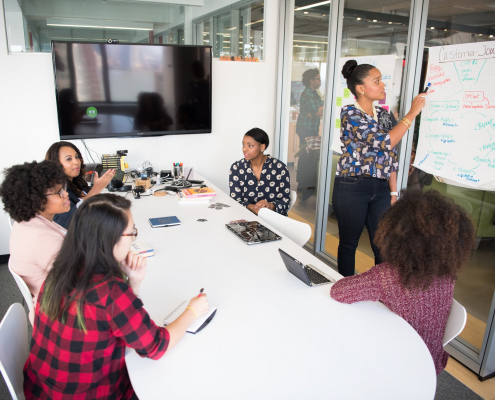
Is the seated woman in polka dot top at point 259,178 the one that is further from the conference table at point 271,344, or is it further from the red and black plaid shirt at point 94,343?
the red and black plaid shirt at point 94,343

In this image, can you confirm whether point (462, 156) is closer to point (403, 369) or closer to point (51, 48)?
point (403, 369)

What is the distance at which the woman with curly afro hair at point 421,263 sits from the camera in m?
1.32

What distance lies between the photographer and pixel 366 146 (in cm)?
244

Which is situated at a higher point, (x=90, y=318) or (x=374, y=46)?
(x=374, y=46)

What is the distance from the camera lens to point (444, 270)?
4.41ft

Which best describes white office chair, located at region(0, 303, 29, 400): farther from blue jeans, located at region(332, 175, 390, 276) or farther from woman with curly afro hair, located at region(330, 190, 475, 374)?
blue jeans, located at region(332, 175, 390, 276)

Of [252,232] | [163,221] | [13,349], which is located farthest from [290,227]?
[13,349]

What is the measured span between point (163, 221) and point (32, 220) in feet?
2.88

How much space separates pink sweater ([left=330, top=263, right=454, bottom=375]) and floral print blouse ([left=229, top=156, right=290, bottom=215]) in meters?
1.65

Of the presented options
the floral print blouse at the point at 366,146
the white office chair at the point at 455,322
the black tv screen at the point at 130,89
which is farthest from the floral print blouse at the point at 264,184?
the white office chair at the point at 455,322

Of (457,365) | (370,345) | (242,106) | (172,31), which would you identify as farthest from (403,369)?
(172,31)

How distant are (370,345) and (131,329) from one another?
0.78 metres

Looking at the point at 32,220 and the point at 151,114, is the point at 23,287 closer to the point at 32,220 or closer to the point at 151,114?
the point at 32,220

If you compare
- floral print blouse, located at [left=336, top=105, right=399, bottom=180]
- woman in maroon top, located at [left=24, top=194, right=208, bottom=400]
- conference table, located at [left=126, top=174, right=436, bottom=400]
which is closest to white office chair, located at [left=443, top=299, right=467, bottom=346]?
conference table, located at [left=126, top=174, right=436, bottom=400]
